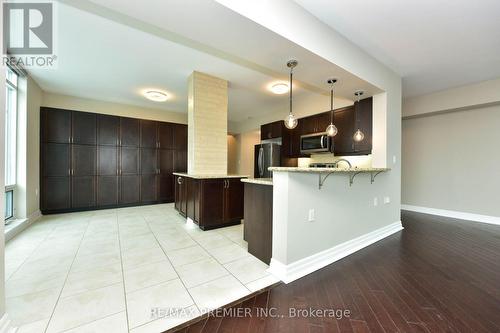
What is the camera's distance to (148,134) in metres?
5.51

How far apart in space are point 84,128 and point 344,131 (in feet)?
20.1

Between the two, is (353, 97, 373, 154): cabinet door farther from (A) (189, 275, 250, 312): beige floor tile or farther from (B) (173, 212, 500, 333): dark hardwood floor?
(A) (189, 275, 250, 312): beige floor tile

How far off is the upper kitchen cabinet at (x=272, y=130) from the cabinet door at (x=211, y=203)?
2.74 m

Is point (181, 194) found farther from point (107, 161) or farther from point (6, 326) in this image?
point (6, 326)

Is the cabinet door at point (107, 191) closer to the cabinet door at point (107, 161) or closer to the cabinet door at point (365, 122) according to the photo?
the cabinet door at point (107, 161)

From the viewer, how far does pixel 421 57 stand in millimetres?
2951

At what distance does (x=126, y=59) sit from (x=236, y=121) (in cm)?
488

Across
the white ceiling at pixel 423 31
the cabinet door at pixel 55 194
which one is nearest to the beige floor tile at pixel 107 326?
the white ceiling at pixel 423 31

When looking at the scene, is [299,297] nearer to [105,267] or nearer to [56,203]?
[105,267]

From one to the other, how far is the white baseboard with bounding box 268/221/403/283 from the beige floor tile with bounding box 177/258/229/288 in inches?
21.9

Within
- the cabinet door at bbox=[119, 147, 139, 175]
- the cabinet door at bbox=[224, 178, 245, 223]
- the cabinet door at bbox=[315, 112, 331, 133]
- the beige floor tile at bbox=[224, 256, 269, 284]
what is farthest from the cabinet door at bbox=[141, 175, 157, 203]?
the cabinet door at bbox=[315, 112, 331, 133]

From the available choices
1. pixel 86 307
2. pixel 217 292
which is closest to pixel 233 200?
pixel 217 292

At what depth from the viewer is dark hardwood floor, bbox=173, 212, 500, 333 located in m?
1.40

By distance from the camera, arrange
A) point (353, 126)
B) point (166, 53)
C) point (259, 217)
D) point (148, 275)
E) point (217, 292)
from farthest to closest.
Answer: point (353, 126) → point (166, 53) → point (259, 217) → point (148, 275) → point (217, 292)
